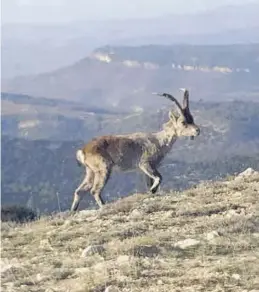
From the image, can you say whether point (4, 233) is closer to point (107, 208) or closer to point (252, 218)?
point (107, 208)

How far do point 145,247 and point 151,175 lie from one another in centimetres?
735

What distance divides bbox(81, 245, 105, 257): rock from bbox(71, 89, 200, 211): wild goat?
19.0 feet

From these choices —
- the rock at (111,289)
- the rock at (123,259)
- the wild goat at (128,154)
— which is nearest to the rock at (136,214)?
the rock at (123,259)

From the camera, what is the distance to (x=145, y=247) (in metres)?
8.42

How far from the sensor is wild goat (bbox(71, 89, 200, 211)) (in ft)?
50.1

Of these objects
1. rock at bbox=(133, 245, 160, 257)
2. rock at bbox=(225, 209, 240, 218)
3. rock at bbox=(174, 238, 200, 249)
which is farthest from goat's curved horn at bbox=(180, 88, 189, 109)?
rock at bbox=(133, 245, 160, 257)

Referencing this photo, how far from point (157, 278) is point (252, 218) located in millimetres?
2345

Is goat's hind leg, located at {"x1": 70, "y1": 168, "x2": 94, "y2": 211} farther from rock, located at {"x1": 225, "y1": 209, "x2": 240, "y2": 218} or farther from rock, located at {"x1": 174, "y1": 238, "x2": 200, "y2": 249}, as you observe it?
rock, located at {"x1": 174, "y1": 238, "x2": 200, "y2": 249}

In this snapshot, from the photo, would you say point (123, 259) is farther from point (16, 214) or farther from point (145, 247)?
point (16, 214)

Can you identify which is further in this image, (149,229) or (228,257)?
(149,229)

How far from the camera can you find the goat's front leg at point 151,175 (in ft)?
50.5

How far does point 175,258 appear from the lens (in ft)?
26.3

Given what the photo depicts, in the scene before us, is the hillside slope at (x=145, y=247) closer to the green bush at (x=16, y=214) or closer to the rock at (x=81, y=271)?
the rock at (x=81, y=271)

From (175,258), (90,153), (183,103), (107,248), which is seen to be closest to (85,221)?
(107,248)
